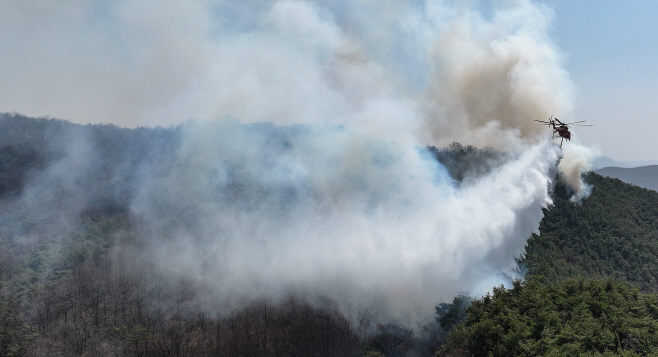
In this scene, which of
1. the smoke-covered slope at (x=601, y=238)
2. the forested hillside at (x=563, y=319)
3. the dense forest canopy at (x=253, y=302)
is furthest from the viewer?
the smoke-covered slope at (x=601, y=238)

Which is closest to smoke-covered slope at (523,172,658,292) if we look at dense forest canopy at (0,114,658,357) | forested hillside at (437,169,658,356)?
dense forest canopy at (0,114,658,357)

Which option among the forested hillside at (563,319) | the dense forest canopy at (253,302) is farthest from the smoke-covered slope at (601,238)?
the forested hillside at (563,319)

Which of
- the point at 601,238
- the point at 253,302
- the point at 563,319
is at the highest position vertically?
the point at 601,238

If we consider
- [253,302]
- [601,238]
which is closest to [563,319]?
[253,302]

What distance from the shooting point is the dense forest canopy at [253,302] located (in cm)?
3716

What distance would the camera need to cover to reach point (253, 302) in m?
74.8

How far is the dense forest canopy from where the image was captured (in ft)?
122

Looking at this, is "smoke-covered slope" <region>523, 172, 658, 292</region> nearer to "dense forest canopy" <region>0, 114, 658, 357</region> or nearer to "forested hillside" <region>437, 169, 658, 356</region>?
"dense forest canopy" <region>0, 114, 658, 357</region>

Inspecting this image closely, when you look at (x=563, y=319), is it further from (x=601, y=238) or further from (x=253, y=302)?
(x=601, y=238)

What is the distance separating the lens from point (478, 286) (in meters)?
58.9

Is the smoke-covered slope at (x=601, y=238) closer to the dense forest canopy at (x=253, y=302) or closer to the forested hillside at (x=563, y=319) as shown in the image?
the dense forest canopy at (x=253, y=302)

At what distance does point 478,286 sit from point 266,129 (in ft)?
194

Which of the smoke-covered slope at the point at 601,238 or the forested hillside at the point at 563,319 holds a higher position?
the smoke-covered slope at the point at 601,238

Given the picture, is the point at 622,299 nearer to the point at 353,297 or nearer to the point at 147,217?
the point at 353,297
